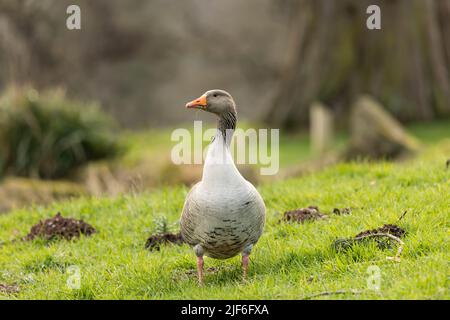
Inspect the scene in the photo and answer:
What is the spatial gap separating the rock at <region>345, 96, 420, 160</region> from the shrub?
16.4 feet

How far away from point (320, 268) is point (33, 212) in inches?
171

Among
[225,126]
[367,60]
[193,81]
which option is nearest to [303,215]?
[225,126]

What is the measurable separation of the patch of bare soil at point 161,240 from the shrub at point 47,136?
6.75 meters

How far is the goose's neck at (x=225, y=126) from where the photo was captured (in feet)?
19.1

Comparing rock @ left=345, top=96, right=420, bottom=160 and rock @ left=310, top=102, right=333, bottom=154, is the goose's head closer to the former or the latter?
rock @ left=345, top=96, right=420, bottom=160

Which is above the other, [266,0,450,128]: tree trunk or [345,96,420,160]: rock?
[266,0,450,128]: tree trunk

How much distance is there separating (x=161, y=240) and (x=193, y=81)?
20.3 metres

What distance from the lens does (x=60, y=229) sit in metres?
7.58

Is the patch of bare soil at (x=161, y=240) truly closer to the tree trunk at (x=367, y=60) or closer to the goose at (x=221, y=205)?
the goose at (x=221, y=205)

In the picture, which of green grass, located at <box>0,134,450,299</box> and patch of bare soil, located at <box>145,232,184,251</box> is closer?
green grass, located at <box>0,134,450,299</box>

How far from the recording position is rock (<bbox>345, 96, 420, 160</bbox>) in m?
13.0

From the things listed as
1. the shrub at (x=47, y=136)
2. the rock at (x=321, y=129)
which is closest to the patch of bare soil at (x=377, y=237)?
the shrub at (x=47, y=136)

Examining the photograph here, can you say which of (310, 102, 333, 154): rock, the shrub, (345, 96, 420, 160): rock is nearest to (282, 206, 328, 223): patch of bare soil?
(345, 96, 420, 160): rock
